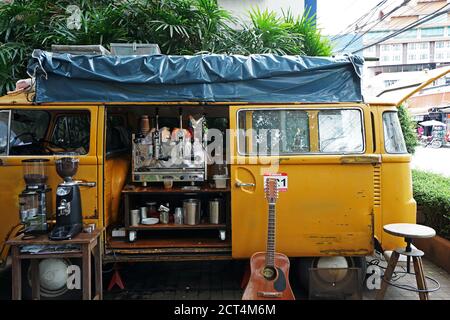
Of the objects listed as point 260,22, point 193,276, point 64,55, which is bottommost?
point 193,276

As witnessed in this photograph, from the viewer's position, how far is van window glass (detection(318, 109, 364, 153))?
383 cm

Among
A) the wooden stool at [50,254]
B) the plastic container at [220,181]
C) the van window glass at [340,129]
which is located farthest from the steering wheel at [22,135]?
the van window glass at [340,129]

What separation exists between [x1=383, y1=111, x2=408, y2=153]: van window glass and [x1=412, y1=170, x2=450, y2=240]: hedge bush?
5.34 feet

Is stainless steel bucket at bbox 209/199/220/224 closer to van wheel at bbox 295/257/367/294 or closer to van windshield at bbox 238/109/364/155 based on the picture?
van windshield at bbox 238/109/364/155

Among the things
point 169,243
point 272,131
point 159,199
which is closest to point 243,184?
point 272,131

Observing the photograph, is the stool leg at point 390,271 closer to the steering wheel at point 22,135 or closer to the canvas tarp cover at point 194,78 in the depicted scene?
the canvas tarp cover at point 194,78

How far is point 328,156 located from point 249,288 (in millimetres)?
1586

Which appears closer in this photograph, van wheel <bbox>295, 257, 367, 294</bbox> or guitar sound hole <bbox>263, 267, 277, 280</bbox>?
guitar sound hole <bbox>263, 267, 277, 280</bbox>

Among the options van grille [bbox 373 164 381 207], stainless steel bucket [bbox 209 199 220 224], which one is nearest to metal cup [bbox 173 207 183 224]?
stainless steel bucket [bbox 209 199 220 224]

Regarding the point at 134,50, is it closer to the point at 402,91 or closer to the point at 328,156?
the point at 328,156

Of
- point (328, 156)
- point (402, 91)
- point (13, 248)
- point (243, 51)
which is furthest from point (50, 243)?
point (243, 51)

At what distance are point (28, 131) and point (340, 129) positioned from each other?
3647 millimetres

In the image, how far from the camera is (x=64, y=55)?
3738 mm

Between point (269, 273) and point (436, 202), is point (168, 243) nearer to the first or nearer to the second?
point (269, 273)
